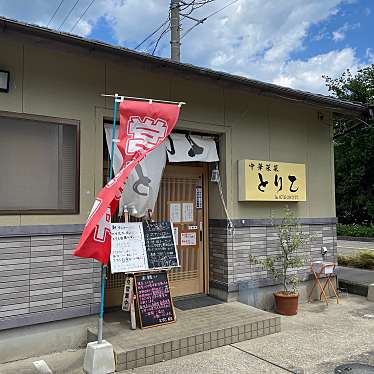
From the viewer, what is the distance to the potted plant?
20.8 feet

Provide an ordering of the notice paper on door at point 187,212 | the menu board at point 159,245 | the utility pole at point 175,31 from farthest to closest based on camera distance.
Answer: the utility pole at point 175,31, the notice paper on door at point 187,212, the menu board at point 159,245

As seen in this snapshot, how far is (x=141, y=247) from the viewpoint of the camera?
5.18m

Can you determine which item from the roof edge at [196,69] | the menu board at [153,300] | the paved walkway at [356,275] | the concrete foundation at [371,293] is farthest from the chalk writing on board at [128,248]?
the paved walkway at [356,275]

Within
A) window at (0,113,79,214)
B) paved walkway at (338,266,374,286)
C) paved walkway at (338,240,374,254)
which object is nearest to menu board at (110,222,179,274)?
window at (0,113,79,214)

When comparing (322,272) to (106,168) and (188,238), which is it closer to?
(188,238)

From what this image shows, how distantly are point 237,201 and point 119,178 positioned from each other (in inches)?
116

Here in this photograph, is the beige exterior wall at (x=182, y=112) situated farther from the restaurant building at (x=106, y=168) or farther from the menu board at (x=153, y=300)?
the menu board at (x=153, y=300)

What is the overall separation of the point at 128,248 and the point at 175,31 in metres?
7.06

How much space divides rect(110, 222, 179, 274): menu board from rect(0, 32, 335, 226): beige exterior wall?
559mm

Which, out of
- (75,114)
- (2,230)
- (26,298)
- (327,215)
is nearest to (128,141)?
(75,114)

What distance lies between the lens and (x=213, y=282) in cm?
658

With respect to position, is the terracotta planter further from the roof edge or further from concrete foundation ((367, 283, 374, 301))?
the roof edge

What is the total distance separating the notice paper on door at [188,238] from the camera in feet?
21.4

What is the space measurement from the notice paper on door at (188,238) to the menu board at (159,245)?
3.29 feet
